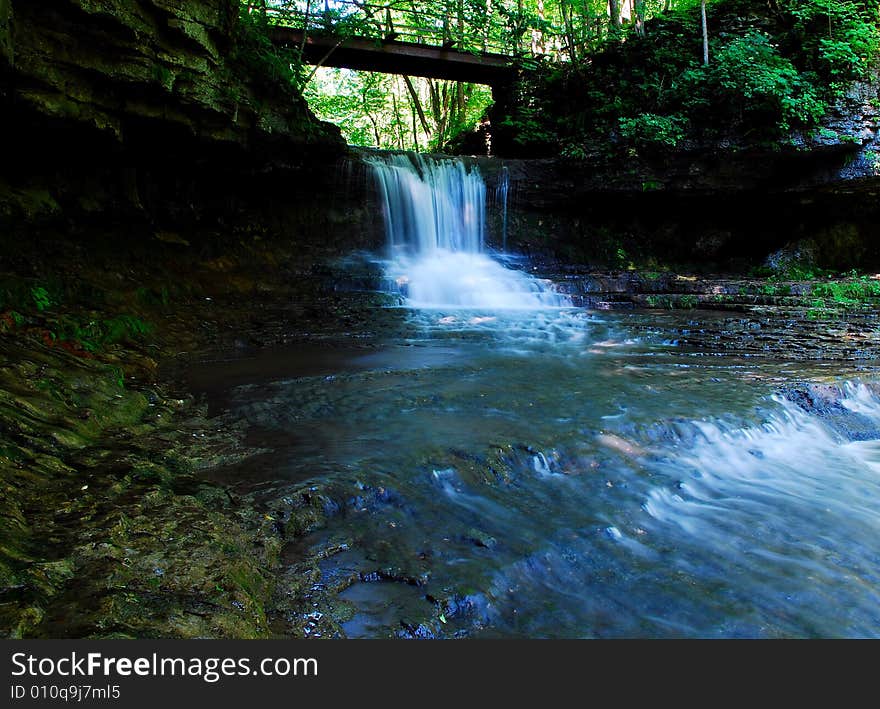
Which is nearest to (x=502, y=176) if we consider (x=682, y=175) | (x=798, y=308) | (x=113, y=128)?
(x=682, y=175)

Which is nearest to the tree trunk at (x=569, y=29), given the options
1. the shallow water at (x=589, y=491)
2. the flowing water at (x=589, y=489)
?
the flowing water at (x=589, y=489)

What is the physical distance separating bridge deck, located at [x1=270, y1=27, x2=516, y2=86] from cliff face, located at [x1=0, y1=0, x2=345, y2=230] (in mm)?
5096

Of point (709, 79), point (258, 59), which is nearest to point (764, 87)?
point (709, 79)

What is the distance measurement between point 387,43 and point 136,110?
33.6 feet

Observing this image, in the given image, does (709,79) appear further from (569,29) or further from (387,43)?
(387,43)

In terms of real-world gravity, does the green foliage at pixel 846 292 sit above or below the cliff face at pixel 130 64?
below

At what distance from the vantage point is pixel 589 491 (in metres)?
3.47

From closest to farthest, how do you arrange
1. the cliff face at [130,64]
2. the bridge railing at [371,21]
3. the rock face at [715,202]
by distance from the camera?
1. the cliff face at [130,64]
2. the rock face at [715,202]
3. the bridge railing at [371,21]

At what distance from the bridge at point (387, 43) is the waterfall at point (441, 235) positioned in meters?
3.57

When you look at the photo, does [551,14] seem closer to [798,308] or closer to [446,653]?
[798,308]

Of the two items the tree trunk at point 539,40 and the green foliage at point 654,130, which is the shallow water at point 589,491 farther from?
the tree trunk at point 539,40

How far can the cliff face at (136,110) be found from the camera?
5953 mm

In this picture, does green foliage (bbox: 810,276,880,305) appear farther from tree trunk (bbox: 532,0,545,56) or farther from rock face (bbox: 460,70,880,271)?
tree trunk (bbox: 532,0,545,56)

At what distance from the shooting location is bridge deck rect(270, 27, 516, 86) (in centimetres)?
1453
